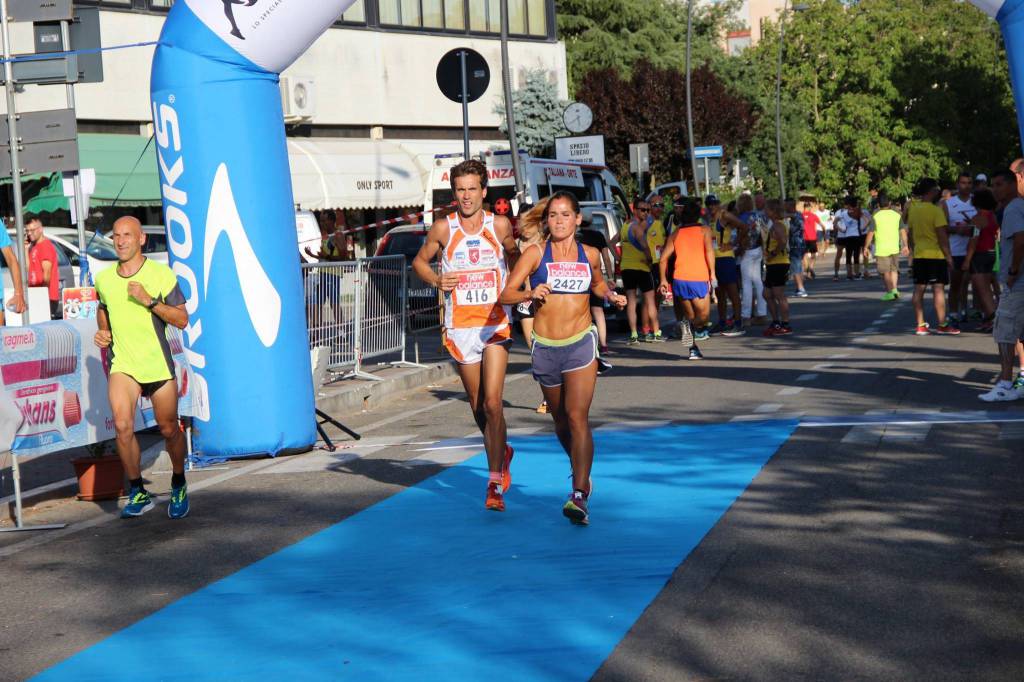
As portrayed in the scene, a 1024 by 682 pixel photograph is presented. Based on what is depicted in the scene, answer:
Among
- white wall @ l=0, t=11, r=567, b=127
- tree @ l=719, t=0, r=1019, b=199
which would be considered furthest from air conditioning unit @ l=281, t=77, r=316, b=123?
tree @ l=719, t=0, r=1019, b=199

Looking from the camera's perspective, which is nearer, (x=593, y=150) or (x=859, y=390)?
(x=859, y=390)

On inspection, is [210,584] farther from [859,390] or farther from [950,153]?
[950,153]

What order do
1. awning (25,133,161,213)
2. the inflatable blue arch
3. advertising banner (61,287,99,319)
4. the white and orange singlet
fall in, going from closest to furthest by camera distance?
the white and orange singlet
the inflatable blue arch
advertising banner (61,287,99,319)
awning (25,133,161,213)

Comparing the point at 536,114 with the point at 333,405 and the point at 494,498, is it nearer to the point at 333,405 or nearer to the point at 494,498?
the point at 333,405

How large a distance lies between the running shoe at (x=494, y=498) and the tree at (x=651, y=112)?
4700 cm

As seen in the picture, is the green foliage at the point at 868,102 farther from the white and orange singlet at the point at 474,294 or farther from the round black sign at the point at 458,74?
the white and orange singlet at the point at 474,294

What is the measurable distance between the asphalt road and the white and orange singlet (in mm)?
1258

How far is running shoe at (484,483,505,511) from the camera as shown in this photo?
844 centimetres

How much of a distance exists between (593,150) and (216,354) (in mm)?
20014

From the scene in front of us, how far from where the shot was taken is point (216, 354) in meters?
11.0

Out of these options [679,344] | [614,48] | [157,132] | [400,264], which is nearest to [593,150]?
[679,344]

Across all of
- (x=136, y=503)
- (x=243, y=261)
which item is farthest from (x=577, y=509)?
(x=243, y=261)

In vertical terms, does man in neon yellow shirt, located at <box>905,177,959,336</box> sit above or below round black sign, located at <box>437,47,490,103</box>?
below

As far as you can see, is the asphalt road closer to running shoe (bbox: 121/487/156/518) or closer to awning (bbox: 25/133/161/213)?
running shoe (bbox: 121/487/156/518)
